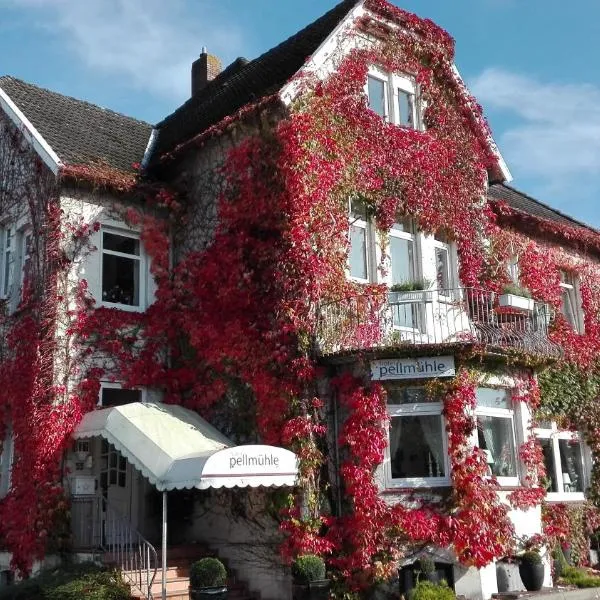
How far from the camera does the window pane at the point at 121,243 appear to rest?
1752cm

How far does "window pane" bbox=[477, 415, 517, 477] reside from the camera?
1538 centimetres

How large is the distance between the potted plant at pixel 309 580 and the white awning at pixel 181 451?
4.41ft

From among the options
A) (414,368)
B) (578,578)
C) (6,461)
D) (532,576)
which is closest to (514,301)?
(414,368)

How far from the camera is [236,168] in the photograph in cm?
1678

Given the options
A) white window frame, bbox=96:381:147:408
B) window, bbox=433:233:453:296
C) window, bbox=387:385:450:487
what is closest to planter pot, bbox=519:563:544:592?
window, bbox=387:385:450:487

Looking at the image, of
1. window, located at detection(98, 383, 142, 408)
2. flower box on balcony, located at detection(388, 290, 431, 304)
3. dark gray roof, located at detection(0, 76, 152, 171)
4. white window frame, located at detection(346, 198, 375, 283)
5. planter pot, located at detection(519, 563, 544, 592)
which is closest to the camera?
planter pot, located at detection(519, 563, 544, 592)

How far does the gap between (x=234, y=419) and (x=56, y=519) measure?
12.6ft

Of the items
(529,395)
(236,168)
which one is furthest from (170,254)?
(529,395)

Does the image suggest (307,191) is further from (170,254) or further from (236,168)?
(170,254)

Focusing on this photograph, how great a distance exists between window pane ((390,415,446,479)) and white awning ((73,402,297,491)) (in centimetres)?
221

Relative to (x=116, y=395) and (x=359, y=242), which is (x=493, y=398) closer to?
(x=359, y=242)

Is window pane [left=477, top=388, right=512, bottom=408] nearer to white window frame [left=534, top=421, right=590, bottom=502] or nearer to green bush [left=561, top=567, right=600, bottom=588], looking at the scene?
white window frame [left=534, top=421, right=590, bottom=502]

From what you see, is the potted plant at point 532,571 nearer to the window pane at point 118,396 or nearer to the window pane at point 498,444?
the window pane at point 498,444

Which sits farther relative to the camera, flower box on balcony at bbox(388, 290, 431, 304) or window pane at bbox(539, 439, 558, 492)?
window pane at bbox(539, 439, 558, 492)
